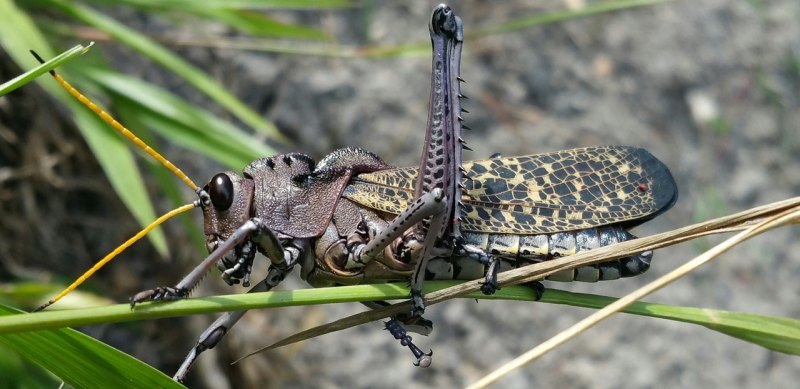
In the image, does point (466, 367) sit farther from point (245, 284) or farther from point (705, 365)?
point (245, 284)

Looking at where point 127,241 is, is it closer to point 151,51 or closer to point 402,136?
point 151,51

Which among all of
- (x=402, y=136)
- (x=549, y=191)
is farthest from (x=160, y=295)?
(x=402, y=136)

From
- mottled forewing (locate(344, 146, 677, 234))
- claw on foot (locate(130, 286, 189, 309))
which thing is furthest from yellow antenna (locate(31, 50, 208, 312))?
mottled forewing (locate(344, 146, 677, 234))

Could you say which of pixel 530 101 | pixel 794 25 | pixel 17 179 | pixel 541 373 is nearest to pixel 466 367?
pixel 541 373

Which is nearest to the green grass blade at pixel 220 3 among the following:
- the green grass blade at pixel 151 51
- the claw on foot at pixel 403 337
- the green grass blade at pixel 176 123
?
the green grass blade at pixel 151 51

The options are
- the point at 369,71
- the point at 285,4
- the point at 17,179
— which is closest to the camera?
the point at 285,4
